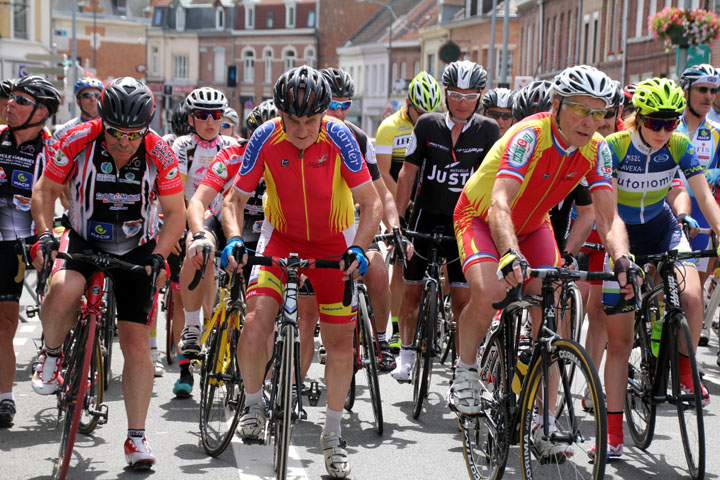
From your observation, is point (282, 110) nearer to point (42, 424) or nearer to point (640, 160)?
point (640, 160)

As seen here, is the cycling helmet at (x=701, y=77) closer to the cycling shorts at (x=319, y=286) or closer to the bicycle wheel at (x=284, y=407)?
the cycling shorts at (x=319, y=286)

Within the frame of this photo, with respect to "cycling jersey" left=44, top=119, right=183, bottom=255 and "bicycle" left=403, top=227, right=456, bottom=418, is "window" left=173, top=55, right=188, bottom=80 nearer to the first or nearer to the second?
"bicycle" left=403, top=227, right=456, bottom=418

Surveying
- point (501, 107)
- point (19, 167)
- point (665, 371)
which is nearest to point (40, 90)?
point (19, 167)

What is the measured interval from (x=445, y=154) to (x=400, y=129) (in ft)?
5.95

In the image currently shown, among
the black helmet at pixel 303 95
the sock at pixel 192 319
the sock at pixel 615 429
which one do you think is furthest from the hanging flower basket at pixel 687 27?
the black helmet at pixel 303 95

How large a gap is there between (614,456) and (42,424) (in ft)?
12.1

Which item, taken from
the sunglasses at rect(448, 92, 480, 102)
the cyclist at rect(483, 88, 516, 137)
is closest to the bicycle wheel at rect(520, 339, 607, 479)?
the sunglasses at rect(448, 92, 480, 102)

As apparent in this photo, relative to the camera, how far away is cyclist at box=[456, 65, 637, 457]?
19.5ft

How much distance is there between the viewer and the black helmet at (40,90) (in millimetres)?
8055

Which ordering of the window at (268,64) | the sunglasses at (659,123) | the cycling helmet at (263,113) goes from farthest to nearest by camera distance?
the window at (268,64)
the cycling helmet at (263,113)
the sunglasses at (659,123)

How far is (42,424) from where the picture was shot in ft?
25.3

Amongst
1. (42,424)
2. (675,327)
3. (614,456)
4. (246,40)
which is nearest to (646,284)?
(675,327)

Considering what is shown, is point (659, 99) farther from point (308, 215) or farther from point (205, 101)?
point (205, 101)

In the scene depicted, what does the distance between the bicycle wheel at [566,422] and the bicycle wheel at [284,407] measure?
44.7 inches
